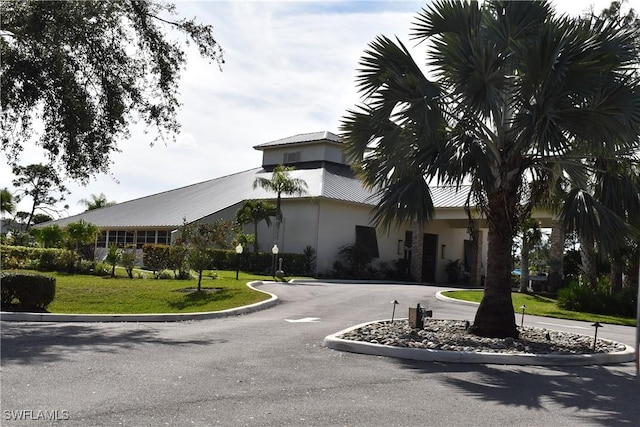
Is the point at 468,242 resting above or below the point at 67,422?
above

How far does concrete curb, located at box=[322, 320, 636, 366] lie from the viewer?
10453mm

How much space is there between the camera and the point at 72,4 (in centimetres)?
1426

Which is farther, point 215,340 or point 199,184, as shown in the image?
point 199,184

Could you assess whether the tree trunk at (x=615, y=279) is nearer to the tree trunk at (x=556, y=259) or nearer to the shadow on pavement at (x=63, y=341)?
the tree trunk at (x=556, y=259)

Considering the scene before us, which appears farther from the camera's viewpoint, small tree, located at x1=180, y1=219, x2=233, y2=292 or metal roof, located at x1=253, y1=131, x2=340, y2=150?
metal roof, located at x1=253, y1=131, x2=340, y2=150

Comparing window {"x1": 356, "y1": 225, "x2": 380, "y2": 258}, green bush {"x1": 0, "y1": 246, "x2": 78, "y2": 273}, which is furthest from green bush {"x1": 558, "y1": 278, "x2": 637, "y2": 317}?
green bush {"x1": 0, "y1": 246, "x2": 78, "y2": 273}

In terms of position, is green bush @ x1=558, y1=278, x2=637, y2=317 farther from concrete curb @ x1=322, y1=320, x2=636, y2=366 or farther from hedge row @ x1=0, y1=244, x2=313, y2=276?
concrete curb @ x1=322, y1=320, x2=636, y2=366

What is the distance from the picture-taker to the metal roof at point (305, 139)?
42000mm

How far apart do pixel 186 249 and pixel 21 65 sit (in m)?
11.9

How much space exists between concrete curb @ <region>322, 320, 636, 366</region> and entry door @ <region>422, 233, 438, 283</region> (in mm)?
29441

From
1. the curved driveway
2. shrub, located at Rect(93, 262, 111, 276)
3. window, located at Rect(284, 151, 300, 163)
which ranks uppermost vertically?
window, located at Rect(284, 151, 300, 163)

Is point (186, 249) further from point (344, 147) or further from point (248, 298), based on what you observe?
point (344, 147)

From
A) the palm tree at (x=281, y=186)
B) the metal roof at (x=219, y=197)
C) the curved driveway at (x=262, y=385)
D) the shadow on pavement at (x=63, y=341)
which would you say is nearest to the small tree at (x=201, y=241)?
the shadow on pavement at (x=63, y=341)

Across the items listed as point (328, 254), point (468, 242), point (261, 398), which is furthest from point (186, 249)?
point (468, 242)
